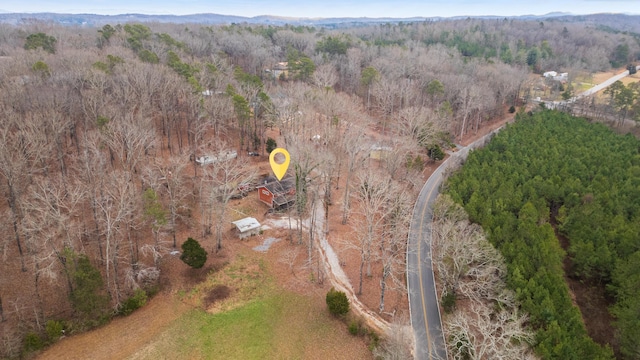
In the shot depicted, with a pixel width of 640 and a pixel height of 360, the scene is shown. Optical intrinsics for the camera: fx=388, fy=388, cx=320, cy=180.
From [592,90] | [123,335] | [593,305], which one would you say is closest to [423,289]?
[593,305]

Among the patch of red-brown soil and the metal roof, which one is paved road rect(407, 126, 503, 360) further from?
the metal roof

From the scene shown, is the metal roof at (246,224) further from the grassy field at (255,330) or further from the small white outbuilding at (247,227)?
the grassy field at (255,330)

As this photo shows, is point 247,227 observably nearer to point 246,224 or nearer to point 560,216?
point 246,224

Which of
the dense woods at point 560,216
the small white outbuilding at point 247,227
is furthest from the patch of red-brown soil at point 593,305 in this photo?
the small white outbuilding at point 247,227

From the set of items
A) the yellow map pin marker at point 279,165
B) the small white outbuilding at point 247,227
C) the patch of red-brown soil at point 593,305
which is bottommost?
the patch of red-brown soil at point 593,305

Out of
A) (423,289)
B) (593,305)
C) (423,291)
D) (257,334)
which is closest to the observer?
(257,334)

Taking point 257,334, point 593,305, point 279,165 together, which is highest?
point 279,165

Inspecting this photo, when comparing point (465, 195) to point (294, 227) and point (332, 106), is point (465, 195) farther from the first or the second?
point (332, 106)

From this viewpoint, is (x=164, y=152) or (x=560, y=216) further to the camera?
(x=164, y=152)
